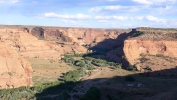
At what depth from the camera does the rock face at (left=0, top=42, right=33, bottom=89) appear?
36.7m

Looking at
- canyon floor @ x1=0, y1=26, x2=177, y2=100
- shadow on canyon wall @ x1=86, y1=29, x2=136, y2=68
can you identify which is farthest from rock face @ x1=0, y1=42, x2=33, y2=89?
shadow on canyon wall @ x1=86, y1=29, x2=136, y2=68

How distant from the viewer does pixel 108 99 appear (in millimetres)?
32469

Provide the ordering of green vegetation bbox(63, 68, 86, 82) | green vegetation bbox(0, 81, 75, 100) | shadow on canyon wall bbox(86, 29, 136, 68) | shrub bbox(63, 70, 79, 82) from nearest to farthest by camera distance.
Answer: green vegetation bbox(0, 81, 75, 100) → green vegetation bbox(63, 68, 86, 82) → shrub bbox(63, 70, 79, 82) → shadow on canyon wall bbox(86, 29, 136, 68)

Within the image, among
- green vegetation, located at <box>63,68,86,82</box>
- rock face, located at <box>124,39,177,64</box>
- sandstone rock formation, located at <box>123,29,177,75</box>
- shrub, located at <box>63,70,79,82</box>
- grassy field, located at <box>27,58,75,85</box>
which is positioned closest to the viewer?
green vegetation, located at <box>63,68,86,82</box>

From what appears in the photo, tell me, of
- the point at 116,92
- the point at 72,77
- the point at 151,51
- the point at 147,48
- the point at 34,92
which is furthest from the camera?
the point at 147,48

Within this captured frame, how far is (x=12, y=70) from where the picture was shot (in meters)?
37.8

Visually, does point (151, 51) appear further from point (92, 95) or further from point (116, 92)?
point (92, 95)

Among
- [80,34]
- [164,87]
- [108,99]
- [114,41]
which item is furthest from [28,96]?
[80,34]

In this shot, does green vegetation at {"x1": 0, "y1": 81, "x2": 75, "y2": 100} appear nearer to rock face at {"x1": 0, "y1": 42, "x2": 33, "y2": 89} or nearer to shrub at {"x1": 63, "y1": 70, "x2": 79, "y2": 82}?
rock face at {"x1": 0, "y1": 42, "x2": 33, "y2": 89}

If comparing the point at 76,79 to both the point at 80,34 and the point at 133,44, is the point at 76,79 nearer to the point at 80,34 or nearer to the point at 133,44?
the point at 133,44

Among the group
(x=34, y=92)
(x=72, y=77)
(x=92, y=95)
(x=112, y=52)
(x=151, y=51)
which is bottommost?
(x=72, y=77)

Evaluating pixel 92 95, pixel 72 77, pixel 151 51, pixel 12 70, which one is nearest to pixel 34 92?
pixel 12 70

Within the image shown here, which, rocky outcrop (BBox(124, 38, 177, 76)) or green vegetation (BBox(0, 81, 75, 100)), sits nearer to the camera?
green vegetation (BBox(0, 81, 75, 100))

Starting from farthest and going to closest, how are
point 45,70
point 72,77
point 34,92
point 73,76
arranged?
point 45,70, point 73,76, point 72,77, point 34,92
